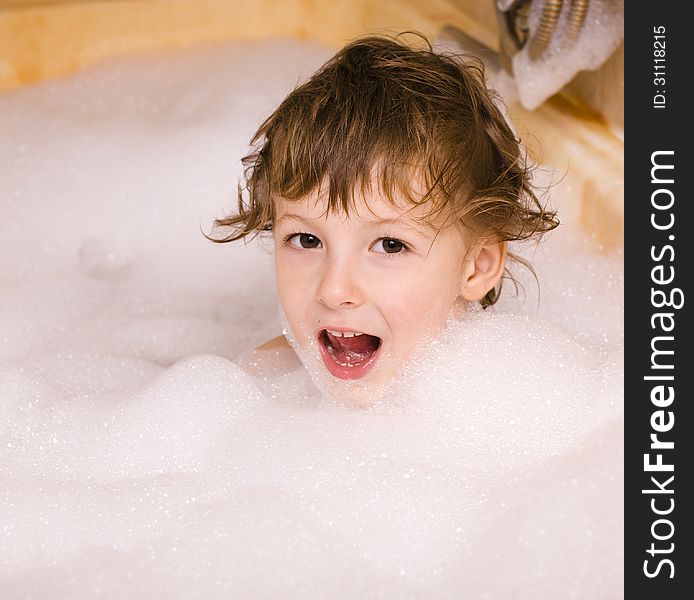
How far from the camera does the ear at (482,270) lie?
113 cm

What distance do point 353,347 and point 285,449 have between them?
130mm

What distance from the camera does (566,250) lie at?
1430mm

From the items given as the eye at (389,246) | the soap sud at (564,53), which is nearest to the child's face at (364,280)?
the eye at (389,246)

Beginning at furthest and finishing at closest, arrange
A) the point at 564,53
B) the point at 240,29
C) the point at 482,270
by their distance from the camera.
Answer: the point at 240,29 → the point at 564,53 → the point at 482,270

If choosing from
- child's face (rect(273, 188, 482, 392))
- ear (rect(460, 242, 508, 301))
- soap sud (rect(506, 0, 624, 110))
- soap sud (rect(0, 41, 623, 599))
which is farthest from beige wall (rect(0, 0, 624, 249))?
child's face (rect(273, 188, 482, 392))

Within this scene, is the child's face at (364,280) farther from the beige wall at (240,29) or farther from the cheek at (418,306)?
the beige wall at (240,29)

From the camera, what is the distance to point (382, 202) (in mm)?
1021

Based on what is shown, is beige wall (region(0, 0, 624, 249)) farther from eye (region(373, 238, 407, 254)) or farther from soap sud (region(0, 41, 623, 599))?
eye (region(373, 238, 407, 254))

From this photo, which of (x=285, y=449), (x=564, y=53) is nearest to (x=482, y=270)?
(x=285, y=449)

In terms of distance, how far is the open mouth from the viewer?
42.4 inches

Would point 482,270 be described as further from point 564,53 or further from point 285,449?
point 564,53

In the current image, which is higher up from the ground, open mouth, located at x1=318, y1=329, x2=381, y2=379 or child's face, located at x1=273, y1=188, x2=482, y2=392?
child's face, located at x1=273, y1=188, x2=482, y2=392

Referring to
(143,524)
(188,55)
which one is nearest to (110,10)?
(188,55)

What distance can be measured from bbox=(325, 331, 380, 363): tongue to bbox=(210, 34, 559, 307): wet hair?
0.48 feet
